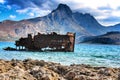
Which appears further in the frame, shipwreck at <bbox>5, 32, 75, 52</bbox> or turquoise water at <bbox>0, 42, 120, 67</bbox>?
shipwreck at <bbox>5, 32, 75, 52</bbox>

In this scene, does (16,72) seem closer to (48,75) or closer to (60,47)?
(48,75)

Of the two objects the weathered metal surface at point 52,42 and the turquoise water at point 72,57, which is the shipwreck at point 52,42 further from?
the turquoise water at point 72,57

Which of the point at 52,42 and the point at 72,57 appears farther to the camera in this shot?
the point at 52,42

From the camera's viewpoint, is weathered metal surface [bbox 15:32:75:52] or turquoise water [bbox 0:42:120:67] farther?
weathered metal surface [bbox 15:32:75:52]

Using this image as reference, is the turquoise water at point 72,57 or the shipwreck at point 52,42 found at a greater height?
the shipwreck at point 52,42

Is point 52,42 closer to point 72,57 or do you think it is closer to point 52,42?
point 52,42

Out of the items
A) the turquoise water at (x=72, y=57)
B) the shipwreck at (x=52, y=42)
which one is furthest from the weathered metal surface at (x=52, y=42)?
the turquoise water at (x=72, y=57)

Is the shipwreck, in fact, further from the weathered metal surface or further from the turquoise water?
the turquoise water

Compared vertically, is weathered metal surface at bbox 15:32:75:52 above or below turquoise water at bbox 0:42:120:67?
above

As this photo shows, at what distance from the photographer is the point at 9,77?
22.0 feet

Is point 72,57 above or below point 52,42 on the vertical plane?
below

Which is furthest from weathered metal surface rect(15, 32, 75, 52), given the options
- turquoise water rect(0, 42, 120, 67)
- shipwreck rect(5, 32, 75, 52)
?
turquoise water rect(0, 42, 120, 67)

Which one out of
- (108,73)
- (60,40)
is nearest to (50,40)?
(60,40)

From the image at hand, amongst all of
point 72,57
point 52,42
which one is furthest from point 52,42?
point 72,57
